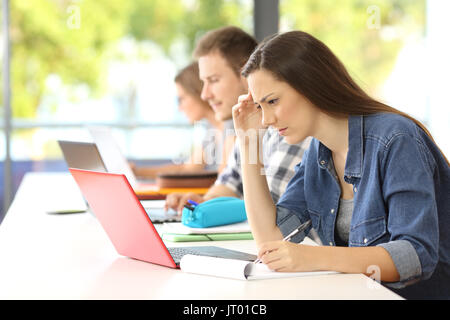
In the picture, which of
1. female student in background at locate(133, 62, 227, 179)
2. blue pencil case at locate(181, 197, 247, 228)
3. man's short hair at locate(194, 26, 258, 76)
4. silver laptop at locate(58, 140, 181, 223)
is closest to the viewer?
blue pencil case at locate(181, 197, 247, 228)

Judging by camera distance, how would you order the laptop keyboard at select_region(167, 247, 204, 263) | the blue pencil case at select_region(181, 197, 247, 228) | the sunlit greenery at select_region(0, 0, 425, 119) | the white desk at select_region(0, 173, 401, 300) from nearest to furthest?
the white desk at select_region(0, 173, 401, 300), the laptop keyboard at select_region(167, 247, 204, 263), the blue pencil case at select_region(181, 197, 247, 228), the sunlit greenery at select_region(0, 0, 425, 119)

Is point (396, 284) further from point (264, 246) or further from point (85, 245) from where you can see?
point (85, 245)

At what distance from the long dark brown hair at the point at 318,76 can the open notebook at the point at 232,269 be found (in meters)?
0.41

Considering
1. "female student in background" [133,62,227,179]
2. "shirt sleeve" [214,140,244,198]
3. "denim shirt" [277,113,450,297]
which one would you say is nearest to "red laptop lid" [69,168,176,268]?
"denim shirt" [277,113,450,297]

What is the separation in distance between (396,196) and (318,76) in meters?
0.33

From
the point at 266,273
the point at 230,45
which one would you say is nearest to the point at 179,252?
the point at 266,273

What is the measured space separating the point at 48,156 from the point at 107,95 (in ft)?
2.13

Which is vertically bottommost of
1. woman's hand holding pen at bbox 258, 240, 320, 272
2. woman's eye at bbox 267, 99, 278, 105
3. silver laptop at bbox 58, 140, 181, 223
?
woman's hand holding pen at bbox 258, 240, 320, 272

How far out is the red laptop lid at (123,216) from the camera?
1.21 meters

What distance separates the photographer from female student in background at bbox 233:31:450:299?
3.95 feet

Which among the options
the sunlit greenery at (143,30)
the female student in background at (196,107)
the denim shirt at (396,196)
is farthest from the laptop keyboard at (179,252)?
the sunlit greenery at (143,30)

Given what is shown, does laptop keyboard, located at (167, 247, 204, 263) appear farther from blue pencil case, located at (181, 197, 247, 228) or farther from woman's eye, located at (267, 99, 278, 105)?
woman's eye, located at (267, 99, 278, 105)

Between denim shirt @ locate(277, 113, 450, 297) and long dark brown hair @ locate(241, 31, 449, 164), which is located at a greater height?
long dark brown hair @ locate(241, 31, 449, 164)

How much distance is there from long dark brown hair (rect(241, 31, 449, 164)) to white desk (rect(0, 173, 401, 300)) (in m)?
0.39
